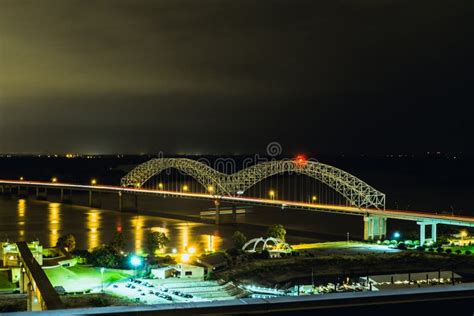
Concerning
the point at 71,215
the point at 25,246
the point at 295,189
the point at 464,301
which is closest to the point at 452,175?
the point at 295,189

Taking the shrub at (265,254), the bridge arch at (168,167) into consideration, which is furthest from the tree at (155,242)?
the bridge arch at (168,167)

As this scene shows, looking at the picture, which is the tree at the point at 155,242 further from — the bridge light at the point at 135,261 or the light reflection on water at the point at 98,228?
the bridge light at the point at 135,261

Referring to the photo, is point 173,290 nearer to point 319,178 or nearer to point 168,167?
point 319,178

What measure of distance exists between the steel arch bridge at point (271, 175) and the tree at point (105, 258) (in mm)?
13945

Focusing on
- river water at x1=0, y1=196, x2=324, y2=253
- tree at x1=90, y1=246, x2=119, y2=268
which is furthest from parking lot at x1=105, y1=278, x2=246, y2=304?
river water at x1=0, y1=196, x2=324, y2=253

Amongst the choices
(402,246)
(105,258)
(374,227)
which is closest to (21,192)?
(374,227)

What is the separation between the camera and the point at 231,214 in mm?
31891

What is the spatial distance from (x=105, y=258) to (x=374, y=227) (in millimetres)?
11686

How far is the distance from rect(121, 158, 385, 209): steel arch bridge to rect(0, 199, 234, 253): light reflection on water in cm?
623

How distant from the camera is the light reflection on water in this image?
68.9 ft

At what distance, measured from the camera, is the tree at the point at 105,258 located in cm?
1471

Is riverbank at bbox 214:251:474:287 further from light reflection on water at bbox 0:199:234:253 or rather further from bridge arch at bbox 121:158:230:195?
bridge arch at bbox 121:158:230:195

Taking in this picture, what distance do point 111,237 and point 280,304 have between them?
70.8 feet

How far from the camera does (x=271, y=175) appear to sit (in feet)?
122
